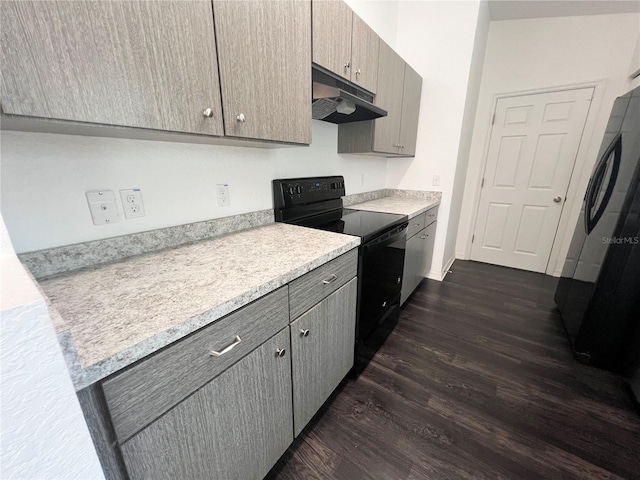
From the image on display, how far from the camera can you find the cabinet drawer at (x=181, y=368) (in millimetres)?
534

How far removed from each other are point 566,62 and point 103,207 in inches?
162

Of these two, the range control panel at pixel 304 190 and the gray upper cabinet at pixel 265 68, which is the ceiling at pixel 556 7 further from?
the gray upper cabinet at pixel 265 68

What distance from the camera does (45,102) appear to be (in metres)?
0.56

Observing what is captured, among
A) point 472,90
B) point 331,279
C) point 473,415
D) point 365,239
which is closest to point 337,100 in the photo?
point 365,239

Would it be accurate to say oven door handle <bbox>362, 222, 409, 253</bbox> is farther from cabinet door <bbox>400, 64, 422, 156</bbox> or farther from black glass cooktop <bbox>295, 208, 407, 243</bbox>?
cabinet door <bbox>400, 64, 422, 156</bbox>

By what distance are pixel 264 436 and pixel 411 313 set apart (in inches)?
65.9

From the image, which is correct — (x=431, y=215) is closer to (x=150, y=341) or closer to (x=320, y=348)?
(x=320, y=348)

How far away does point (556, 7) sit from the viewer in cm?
247

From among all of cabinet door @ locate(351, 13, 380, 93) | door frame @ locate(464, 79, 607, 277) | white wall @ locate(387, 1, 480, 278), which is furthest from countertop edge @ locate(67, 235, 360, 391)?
door frame @ locate(464, 79, 607, 277)

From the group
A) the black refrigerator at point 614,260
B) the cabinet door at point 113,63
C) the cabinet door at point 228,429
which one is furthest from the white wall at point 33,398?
the black refrigerator at point 614,260

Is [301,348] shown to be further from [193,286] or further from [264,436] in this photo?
[193,286]

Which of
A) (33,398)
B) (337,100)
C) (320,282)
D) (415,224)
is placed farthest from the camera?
(415,224)

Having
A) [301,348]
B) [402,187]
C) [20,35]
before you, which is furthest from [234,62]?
[402,187]

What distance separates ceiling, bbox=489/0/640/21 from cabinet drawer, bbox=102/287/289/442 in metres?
3.53
